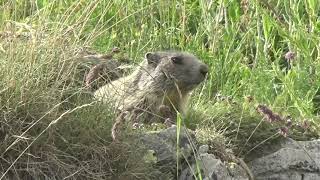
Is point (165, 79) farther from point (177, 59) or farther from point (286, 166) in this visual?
point (286, 166)

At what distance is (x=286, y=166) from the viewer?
4812 millimetres

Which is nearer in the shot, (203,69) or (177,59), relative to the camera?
(203,69)

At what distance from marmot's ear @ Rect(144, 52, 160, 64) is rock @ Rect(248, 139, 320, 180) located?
1548 millimetres

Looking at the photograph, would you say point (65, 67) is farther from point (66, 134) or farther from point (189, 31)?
point (189, 31)

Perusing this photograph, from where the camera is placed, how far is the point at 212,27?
23.2ft

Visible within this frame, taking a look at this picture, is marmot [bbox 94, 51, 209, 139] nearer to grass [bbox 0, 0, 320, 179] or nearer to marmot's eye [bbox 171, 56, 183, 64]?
marmot's eye [bbox 171, 56, 183, 64]

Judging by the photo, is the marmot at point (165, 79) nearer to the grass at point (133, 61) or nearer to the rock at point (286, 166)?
the grass at point (133, 61)

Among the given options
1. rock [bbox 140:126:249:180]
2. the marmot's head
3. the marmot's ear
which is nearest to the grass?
the marmot's head

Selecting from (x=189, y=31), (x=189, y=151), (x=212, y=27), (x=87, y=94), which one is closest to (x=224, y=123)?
(x=189, y=151)

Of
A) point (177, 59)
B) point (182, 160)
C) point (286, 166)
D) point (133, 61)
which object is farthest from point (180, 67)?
point (182, 160)

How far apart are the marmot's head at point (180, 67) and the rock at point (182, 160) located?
5.48 feet

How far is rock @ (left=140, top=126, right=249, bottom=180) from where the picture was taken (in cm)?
425

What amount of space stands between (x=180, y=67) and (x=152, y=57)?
0.23 meters

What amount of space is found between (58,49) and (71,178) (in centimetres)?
78
